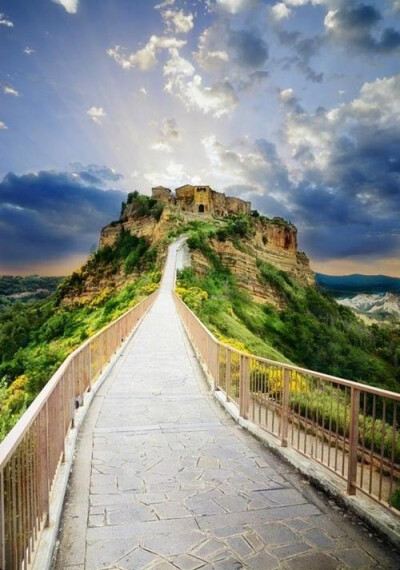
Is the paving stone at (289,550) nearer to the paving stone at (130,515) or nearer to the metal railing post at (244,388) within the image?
the paving stone at (130,515)

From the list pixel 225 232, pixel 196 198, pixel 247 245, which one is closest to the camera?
pixel 225 232

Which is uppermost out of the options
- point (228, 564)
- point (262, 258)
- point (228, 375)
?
point (262, 258)

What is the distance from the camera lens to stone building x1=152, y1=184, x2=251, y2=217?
3435 inches

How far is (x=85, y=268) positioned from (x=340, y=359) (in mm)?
46457

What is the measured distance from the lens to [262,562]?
317 cm

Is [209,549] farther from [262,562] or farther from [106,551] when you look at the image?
[106,551]

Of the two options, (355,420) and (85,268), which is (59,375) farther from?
(85,268)

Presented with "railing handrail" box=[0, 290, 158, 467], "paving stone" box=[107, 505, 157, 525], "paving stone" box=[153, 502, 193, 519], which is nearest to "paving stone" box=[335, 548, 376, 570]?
"paving stone" box=[153, 502, 193, 519]

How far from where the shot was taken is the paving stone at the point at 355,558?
316cm

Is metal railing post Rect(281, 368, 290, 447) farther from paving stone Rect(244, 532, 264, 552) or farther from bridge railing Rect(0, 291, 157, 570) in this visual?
bridge railing Rect(0, 291, 157, 570)

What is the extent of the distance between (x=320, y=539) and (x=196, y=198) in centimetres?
8763

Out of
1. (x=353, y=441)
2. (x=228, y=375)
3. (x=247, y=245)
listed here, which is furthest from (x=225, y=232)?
(x=353, y=441)

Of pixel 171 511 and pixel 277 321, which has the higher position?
pixel 171 511

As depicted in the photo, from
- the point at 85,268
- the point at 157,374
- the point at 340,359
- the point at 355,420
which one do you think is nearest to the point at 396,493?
the point at 355,420
